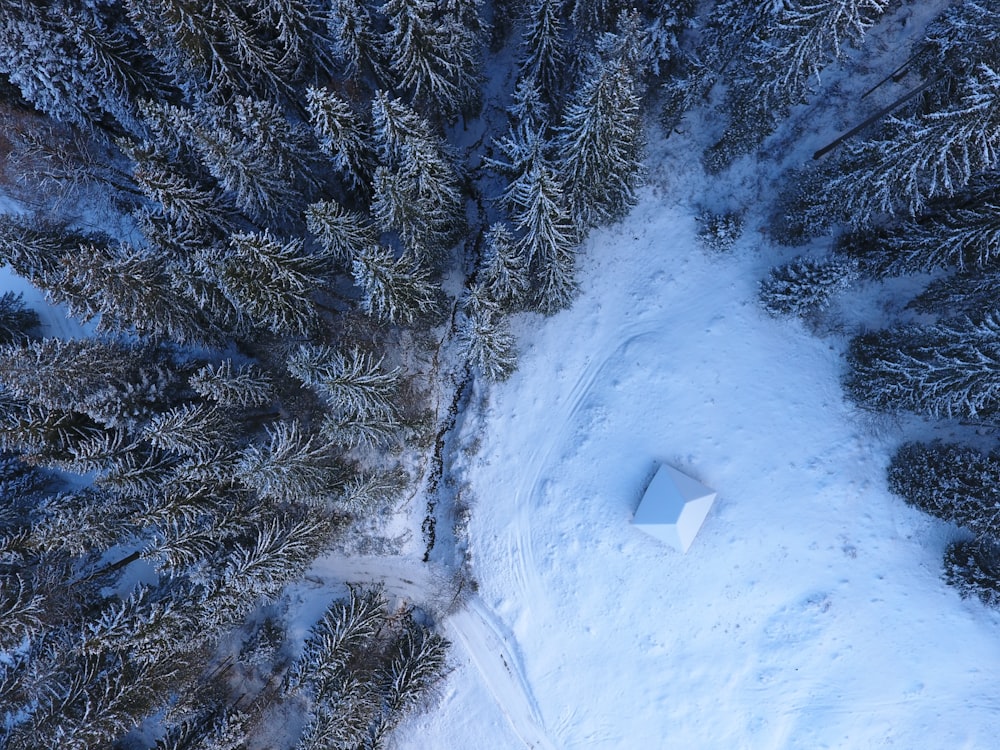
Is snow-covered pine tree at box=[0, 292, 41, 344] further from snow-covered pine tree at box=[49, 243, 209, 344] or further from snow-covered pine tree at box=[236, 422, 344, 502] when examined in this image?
snow-covered pine tree at box=[236, 422, 344, 502]

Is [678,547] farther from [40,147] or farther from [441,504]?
[40,147]

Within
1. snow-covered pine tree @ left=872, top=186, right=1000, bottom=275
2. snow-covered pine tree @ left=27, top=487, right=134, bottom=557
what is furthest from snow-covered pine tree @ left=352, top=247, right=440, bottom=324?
snow-covered pine tree @ left=872, top=186, right=1000, bottom=275

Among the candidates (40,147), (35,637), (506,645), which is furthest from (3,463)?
(506,645)

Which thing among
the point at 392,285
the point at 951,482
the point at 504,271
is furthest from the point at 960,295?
the point at 392,285

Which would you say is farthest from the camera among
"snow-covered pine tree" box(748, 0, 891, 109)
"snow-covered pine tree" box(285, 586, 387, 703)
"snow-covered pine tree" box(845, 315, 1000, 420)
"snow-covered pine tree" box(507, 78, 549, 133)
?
"snow-covered pine tree" box(285, 586, 387, 703)

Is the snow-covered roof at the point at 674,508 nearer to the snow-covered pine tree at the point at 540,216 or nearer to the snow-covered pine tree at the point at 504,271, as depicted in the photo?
the snow-covered pine tree at the point at 540,216

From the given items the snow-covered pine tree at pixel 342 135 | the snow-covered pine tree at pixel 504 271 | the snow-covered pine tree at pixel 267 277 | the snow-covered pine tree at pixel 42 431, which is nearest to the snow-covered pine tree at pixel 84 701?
the snow-covered pine tree at pixel 42 431
